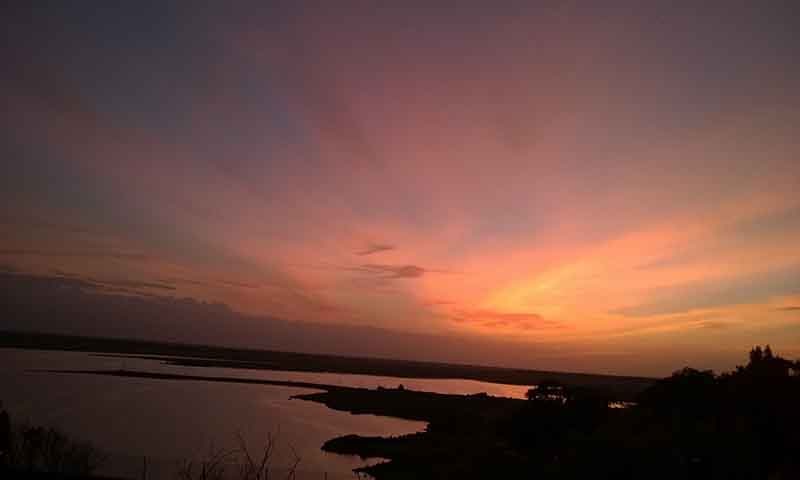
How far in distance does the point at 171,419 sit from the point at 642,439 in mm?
41334

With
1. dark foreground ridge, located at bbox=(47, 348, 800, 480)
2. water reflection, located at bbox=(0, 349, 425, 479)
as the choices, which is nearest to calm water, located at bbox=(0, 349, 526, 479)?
water reflection, located at bbox=(0, 349, 425, 479)

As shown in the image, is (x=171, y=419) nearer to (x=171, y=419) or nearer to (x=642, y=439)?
(x=171, y=419)

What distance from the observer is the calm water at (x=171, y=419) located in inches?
1549

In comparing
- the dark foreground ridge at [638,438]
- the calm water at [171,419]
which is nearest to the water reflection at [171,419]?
the calm water at [171,419]

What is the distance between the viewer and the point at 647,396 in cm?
3966

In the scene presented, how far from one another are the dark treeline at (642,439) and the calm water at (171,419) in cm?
618

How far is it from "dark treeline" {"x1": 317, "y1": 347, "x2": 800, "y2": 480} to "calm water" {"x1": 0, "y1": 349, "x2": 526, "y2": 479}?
6181 millimetres

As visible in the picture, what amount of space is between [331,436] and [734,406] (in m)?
34.5

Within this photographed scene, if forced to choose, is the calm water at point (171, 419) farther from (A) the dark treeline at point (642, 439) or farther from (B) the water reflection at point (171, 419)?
(A) the dark treeline at point (642, 439)

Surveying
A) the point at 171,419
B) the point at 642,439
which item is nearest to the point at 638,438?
the point at 642,439

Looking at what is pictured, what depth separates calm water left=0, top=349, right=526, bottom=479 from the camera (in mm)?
39344

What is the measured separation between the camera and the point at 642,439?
29.7 m

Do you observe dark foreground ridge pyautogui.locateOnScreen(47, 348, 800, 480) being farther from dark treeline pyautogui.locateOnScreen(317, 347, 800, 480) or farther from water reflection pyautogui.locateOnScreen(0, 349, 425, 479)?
water reflection pyautogui.locateOnScreen(0, 349, 425, 479)

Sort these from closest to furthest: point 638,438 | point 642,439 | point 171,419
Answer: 1. point 642,439
2. point 638,438
3. point 171,419
